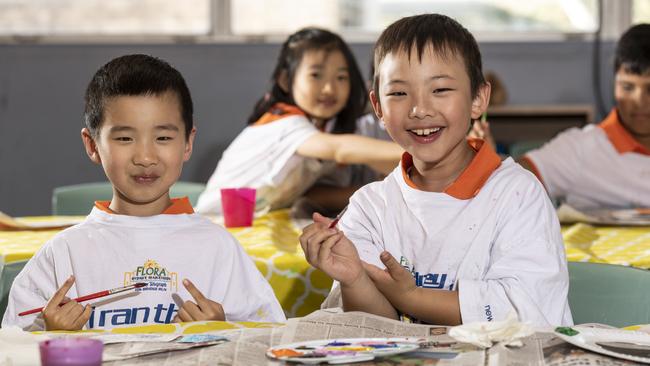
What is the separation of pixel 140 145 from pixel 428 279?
1.72 feet

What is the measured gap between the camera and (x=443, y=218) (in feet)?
5.26

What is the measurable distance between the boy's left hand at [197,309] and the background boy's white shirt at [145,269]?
0.22ft

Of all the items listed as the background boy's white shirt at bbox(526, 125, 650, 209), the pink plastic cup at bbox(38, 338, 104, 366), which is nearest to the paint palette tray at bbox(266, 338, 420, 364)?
the pink plastic cup at bbox(38, 338, 104, 366)

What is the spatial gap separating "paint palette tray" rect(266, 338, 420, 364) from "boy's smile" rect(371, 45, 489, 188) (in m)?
0.58

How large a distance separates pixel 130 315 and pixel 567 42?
3509 mm

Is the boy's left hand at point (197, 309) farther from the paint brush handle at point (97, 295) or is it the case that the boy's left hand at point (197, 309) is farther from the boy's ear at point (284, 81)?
the boy's ear at point (284, 81)

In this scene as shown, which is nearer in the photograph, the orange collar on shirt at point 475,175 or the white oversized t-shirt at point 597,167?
the orange collar on shirt at point 475,175

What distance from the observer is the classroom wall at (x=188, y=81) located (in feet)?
15.0

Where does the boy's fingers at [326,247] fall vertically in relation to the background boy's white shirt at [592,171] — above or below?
above

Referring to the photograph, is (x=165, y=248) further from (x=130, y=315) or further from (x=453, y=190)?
(x=453, y=190)

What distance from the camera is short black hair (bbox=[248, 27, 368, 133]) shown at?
3.01 metres

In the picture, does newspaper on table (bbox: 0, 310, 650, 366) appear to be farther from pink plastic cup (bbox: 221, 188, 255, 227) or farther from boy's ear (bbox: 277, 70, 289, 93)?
boy's ear (bbox: 277, 70, 289, 93)

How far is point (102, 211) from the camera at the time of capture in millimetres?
1646

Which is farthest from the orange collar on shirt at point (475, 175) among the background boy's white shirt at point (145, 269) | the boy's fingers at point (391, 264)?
the background boy's white shirt at point (145, 269)
